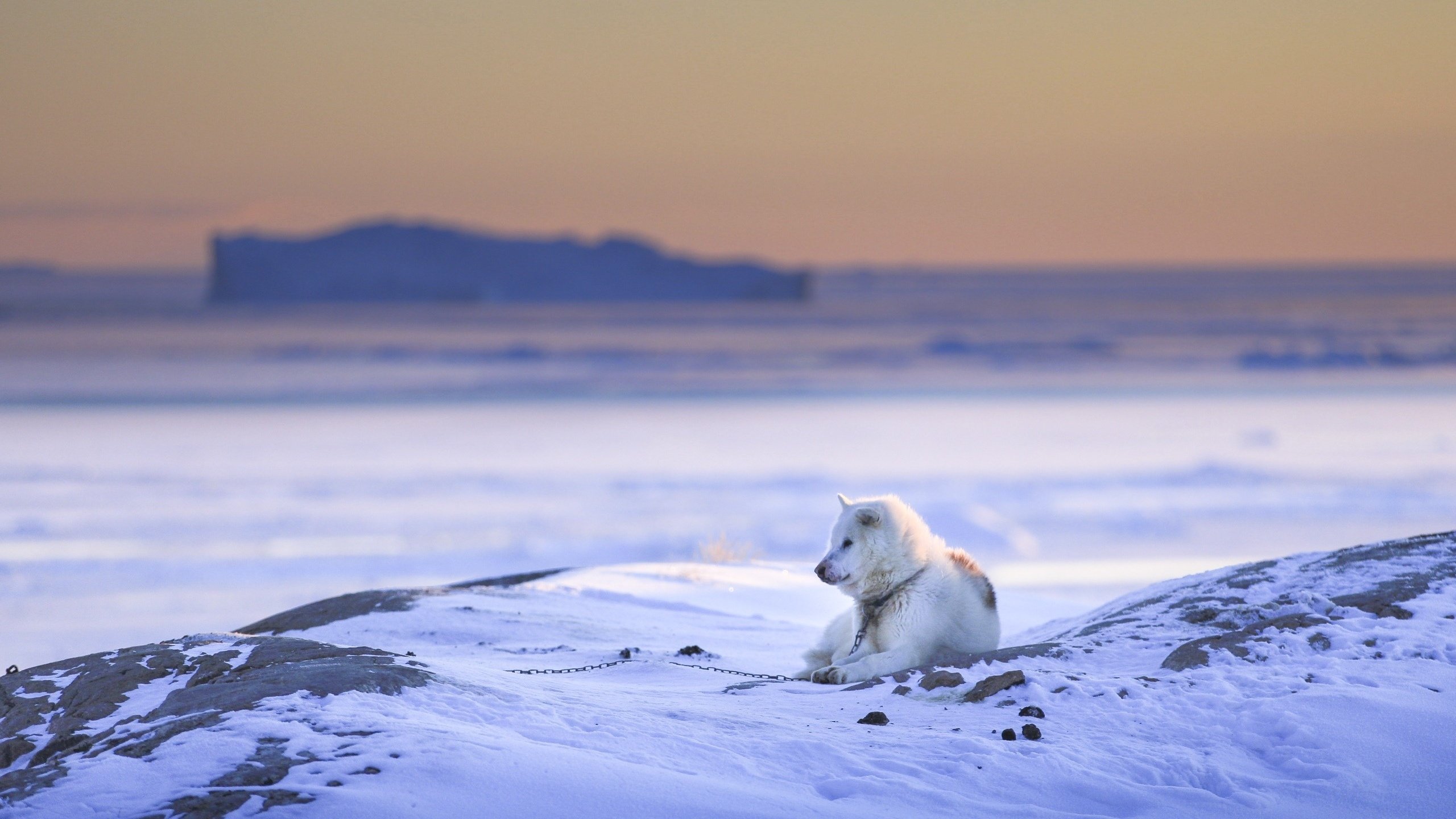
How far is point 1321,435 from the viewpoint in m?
24.0

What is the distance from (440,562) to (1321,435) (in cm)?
1750

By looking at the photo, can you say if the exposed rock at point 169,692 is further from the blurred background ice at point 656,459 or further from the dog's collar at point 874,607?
the blurred background ice at point 656,459

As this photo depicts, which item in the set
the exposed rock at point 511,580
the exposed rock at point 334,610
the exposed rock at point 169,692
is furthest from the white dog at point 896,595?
the exposed rock at point 511,580

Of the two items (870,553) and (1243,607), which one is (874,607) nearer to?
(870,553)

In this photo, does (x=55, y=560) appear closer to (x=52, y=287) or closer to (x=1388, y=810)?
(x=1388, y=810)

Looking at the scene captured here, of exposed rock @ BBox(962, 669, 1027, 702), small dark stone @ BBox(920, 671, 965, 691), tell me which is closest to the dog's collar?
small dark stone @ BBox(920, 671, 965, 691)

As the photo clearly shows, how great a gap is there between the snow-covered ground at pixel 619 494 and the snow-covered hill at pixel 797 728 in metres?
3.68

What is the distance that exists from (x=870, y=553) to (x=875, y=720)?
4.09ft

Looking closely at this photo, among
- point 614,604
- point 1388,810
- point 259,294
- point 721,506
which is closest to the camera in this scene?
point 1388,810

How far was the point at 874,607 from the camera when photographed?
229 inches

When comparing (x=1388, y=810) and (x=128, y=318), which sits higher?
(x=128, y=318)

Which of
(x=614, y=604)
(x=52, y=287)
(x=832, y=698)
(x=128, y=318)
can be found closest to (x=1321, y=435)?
(x=614, y=604)

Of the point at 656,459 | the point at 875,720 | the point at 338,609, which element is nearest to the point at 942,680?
the point at 875,720

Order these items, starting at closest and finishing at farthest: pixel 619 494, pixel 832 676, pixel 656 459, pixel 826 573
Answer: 1. pixel 832 676
2. pixel 826 573
3. pixel 619 494
4. pixel 656 459
